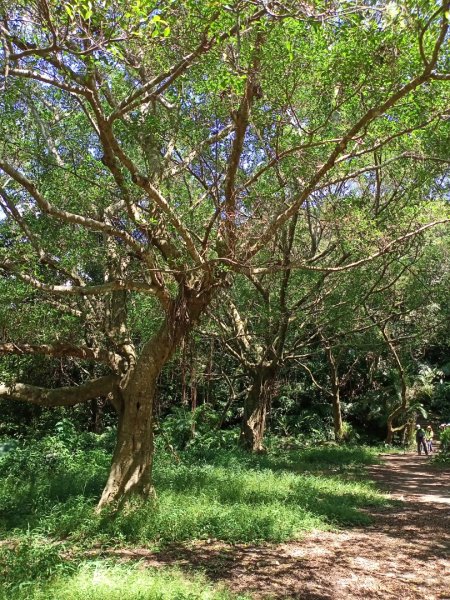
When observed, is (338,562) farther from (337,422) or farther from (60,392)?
(337,422)

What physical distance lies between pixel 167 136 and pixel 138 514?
557 cm

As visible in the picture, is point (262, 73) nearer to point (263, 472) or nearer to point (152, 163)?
point (152, 163)

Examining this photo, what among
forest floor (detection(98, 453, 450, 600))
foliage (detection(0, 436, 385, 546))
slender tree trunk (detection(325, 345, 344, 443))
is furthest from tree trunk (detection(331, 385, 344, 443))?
forest floor (detection(98, 453, 450, 600))

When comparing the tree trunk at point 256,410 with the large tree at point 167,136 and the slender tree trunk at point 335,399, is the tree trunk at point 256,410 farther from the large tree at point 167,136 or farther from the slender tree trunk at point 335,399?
the large tree at point 167,136

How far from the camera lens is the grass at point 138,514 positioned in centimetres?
441

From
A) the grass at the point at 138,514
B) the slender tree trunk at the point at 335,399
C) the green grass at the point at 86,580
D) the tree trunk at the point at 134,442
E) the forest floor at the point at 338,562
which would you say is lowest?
the forest floor at the point at 338,562

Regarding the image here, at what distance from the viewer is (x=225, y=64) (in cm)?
626

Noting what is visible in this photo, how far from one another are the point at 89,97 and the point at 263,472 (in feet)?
25.1

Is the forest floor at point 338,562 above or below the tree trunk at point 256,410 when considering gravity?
below

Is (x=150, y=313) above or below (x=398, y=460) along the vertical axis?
above

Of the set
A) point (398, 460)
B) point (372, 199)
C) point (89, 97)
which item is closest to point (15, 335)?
point (89, 97)

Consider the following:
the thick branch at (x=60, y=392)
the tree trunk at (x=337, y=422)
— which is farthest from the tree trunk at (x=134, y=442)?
the tree trunk at (x=337, y=422)

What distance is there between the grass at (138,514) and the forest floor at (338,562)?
1.02 ft

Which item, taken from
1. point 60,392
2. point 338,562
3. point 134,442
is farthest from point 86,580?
point 60,392
